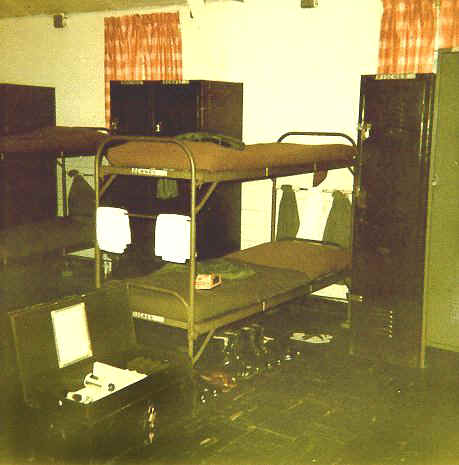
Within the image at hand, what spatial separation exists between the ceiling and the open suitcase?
467 centimetres

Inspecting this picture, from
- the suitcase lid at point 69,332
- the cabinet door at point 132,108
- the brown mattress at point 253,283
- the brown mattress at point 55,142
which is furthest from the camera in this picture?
the cabinet door at point 132,108

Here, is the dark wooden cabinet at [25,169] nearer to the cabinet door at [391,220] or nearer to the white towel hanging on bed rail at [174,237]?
the white towel hanging on bed rail at [174,237]

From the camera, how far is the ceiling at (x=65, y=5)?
7.76 meters

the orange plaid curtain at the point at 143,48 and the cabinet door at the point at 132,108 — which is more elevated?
the orange plaid curtain at the point at 143,48

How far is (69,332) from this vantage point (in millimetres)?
3871

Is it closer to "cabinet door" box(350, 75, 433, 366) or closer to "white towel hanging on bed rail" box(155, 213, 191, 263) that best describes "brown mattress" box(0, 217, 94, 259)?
"white towel hanging on bed rail" box(155, 213, 191, 263)

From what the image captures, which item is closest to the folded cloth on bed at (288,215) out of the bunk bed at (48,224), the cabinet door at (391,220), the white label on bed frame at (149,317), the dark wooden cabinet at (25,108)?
the cabinet door at (391,220)

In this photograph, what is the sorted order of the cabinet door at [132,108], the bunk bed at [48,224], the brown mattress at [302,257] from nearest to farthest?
the brown mattress at [302,257] < the bunk bed at [48,224] < the cabinet door at [132,108]

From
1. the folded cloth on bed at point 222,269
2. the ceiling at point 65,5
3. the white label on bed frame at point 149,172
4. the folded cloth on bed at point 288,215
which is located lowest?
the folded cloth on bed at point 222,269

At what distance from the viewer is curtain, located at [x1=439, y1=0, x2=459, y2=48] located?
5.92 meters

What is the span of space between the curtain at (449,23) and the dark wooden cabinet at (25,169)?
183 inches

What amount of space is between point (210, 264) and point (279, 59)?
2.79 meters

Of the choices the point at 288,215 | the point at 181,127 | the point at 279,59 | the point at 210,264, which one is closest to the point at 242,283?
the point at 210,264

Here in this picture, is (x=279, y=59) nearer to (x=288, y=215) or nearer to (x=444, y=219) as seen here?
(x=288, y=215)
